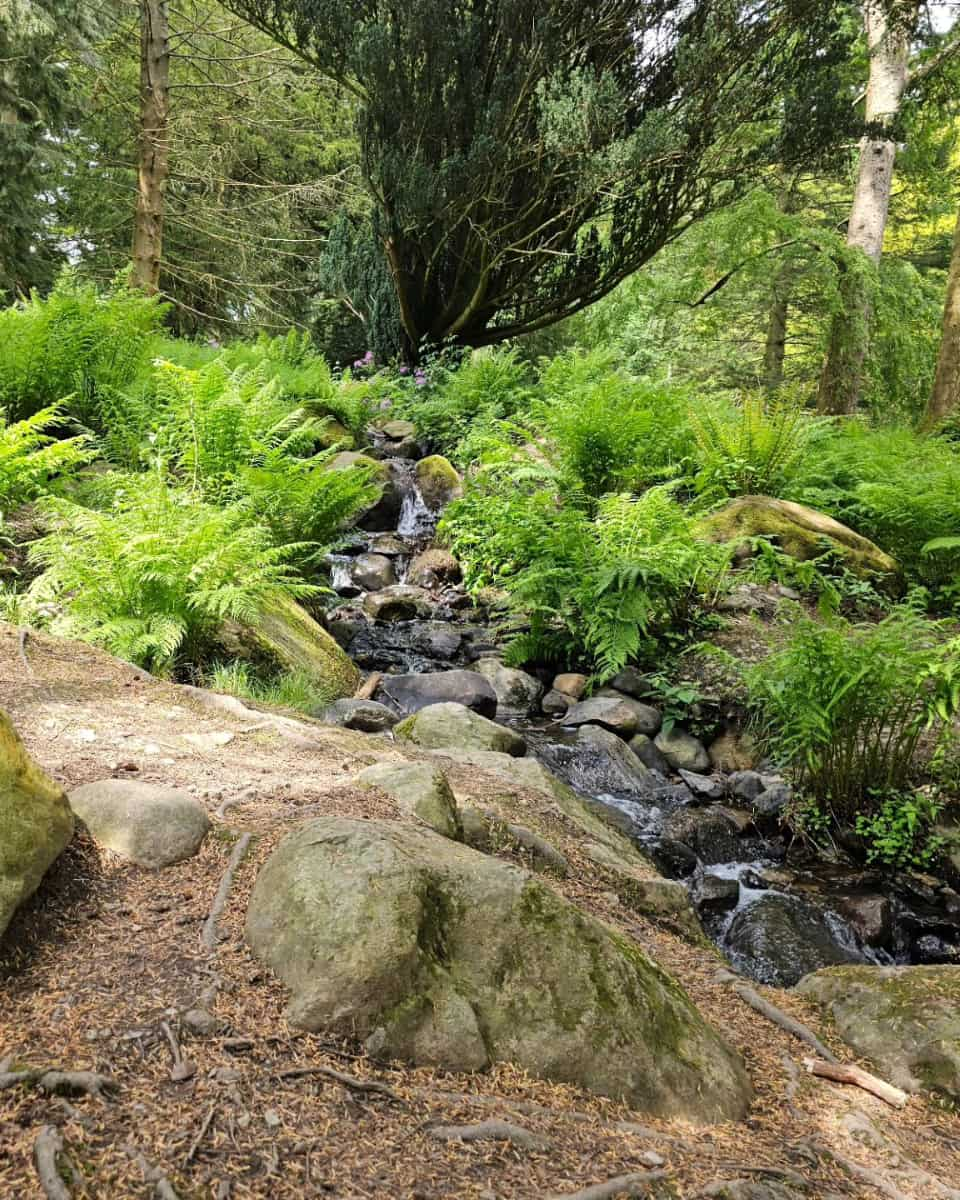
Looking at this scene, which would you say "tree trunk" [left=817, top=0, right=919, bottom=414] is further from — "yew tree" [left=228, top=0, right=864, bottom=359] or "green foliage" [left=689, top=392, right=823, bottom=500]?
"green foliage" [left=689, top=392, right=823, bottom=500]

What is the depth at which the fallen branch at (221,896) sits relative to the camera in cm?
156

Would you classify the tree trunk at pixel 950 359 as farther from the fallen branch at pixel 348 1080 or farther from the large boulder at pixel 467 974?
the fallen branch at pixel 348 1080

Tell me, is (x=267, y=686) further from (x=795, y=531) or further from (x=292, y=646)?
(x=795, y=531)

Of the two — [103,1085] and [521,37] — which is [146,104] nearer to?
[521,37]

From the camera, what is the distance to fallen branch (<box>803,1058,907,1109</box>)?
190 centimetres

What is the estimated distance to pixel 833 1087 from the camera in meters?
1.89

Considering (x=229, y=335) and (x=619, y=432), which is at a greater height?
(x=229, y=335)

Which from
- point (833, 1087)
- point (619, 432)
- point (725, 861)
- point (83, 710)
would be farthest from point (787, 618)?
point (83, 710)

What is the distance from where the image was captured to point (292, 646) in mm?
4812

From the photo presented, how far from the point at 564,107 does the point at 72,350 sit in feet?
20.6

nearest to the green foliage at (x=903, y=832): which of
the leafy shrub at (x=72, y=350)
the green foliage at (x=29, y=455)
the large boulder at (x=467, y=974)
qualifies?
the large boulder at (x=467, y=974)

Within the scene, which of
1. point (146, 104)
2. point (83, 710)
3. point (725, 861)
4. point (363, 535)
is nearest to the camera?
point (83, 710)

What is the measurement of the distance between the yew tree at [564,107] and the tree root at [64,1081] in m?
9.99

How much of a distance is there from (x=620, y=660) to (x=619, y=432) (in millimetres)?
2685
